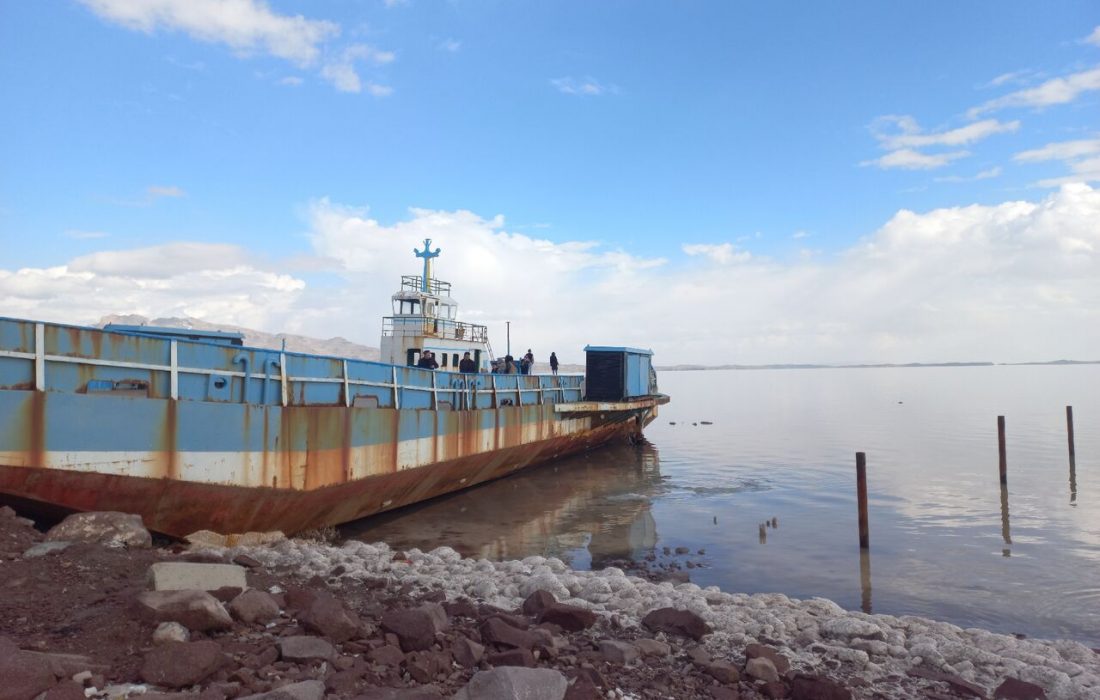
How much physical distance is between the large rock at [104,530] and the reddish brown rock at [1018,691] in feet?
33.9

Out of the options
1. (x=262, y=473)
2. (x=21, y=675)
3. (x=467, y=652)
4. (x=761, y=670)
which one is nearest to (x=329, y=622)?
(x=467, y=652)

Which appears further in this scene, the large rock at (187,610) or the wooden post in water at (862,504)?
the wooden post in water at (862,504)

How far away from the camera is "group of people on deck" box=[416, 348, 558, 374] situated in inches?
747

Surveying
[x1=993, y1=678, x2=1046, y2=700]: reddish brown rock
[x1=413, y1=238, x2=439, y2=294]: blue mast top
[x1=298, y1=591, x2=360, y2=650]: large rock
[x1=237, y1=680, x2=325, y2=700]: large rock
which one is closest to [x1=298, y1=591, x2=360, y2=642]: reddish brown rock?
[x1=298, y1=591, x2=360, y2=650]: large rock

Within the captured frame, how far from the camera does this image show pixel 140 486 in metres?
9.91

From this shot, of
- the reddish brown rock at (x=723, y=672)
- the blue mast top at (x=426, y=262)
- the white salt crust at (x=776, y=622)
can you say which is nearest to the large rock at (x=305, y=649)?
the white salt crust at (x=776, y=622)

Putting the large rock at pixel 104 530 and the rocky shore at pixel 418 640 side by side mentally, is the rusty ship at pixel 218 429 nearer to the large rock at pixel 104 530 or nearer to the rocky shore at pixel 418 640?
the large rock at pixel 104 530

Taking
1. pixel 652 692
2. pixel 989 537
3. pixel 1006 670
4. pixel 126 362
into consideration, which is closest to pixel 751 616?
pixel 1006 670

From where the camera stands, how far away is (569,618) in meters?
7.44

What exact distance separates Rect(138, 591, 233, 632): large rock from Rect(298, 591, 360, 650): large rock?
0.68 meters

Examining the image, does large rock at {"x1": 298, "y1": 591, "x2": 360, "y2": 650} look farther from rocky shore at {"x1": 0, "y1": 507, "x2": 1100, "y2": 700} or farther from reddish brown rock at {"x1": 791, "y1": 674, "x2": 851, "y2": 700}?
reddish brown rock at {"x1": 791, "y1": 674, "x2": 851, "y2": 700}

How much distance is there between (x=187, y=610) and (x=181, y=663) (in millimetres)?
877

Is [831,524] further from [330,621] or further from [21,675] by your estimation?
[21,675]

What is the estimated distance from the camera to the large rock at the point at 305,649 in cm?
534
